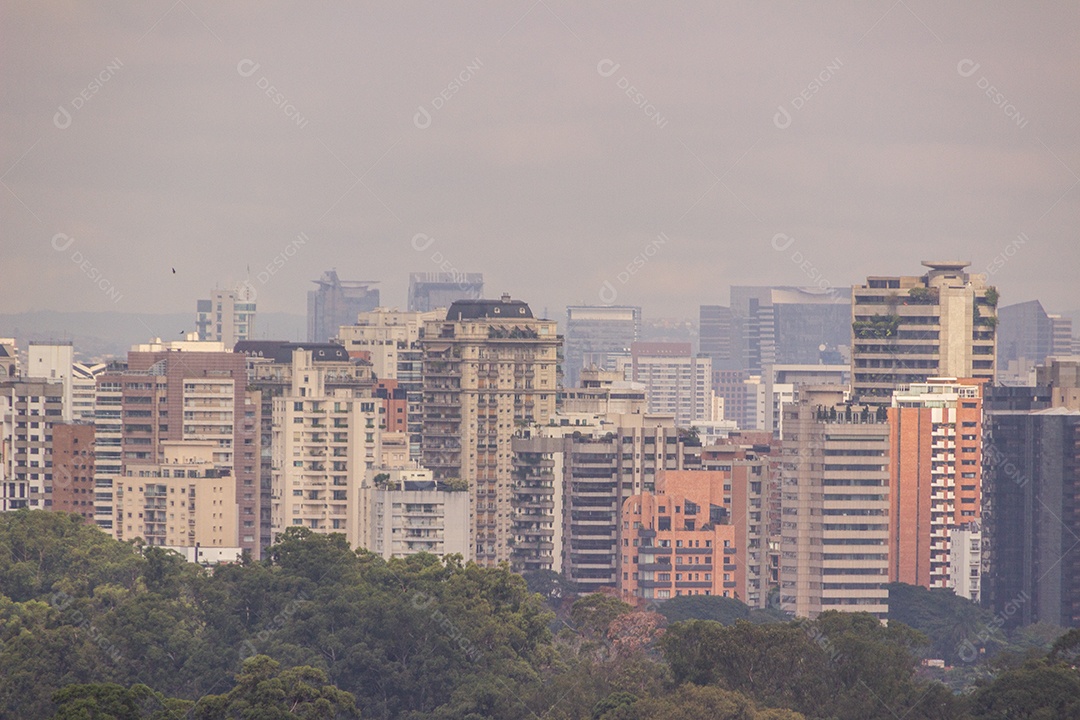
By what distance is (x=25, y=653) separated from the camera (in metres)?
90.6

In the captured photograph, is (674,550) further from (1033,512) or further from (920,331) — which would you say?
(920,331)

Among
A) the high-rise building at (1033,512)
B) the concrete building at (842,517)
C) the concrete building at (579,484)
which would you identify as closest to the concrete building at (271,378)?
the concrete building at (579,484)

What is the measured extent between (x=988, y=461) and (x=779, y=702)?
69.4 m

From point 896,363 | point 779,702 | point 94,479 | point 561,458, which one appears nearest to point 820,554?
point 561,458

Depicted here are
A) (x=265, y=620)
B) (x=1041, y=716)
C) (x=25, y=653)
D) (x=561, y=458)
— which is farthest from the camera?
(x=561, y=458)

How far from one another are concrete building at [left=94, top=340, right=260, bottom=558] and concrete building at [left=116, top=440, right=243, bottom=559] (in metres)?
11.0

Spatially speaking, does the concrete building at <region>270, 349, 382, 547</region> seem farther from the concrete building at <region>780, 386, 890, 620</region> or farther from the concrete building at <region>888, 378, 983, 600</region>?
the concrete building at <region>888, 378, 983, 600</region>

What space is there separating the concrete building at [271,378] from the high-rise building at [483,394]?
311 inches

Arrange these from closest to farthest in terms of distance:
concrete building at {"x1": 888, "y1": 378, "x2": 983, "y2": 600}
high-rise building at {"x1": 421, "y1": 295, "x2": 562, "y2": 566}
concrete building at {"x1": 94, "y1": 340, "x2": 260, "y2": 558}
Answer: concrete building at {"x1": 94, "y1": 340, "x2": 260, "y2": 558} → concrete building at {"x1": 888, "y1": 378, "x2": 983, "y2": 600} → high-rise building at {"x1": 421, "y1": 295, "x2": 562, "y2": 566}

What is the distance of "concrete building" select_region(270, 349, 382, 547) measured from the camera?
143750mm

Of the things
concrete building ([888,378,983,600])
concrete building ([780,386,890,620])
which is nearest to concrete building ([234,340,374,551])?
concrete building ([780,386,890,620])

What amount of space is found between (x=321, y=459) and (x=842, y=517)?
93.0 feet

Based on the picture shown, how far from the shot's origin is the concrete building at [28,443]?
15562 cm

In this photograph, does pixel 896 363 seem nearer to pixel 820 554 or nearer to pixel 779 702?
pixel 820 554
